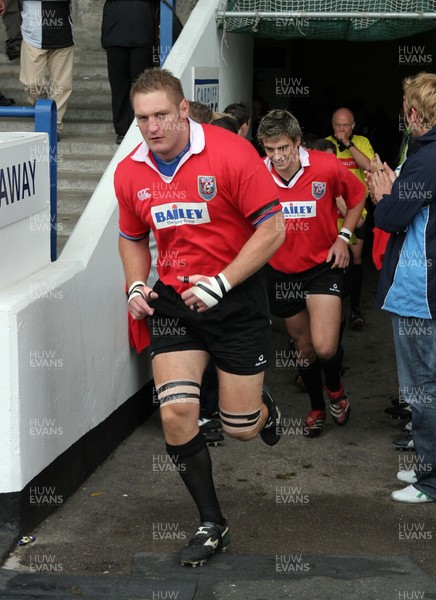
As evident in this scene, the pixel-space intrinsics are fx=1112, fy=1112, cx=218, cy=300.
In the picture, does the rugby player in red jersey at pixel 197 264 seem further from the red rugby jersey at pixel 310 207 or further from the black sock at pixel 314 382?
the black sock at pixel 314 382

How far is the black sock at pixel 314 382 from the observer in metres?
7.53

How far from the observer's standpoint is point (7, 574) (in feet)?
16.7

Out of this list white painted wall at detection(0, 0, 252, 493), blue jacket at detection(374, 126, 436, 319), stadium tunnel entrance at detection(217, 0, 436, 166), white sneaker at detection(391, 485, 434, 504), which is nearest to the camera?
white painted wall at detection(0, 0, 252, 493)

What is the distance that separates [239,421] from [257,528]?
680 millimetres

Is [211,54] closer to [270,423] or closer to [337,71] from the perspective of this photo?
[270,423]

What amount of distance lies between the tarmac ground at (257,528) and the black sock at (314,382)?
0.71 feet

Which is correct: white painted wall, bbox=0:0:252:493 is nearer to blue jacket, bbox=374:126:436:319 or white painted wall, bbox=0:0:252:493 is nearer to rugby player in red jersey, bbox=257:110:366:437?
rugby player in red jersey, bbox=257:110:366:437

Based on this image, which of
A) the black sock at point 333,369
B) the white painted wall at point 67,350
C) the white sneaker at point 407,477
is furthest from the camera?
the black sock at point 333,369

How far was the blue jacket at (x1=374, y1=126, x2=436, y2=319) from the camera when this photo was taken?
5.69 m

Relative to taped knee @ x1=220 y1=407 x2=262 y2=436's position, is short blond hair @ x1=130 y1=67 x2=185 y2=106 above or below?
above

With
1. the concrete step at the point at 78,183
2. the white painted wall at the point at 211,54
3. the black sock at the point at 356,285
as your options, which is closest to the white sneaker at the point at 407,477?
the concrete step at the point at 78,183

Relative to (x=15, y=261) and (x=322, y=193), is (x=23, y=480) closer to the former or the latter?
(x=15, y=261)

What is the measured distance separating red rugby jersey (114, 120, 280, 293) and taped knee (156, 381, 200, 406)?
461 millimetres

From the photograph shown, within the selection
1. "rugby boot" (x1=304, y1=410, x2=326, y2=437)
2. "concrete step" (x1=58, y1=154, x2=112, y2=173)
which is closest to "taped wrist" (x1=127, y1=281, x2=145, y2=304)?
"rugby boot" (x1=304, y1=410, x2=326, y2=437)
